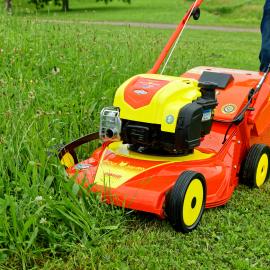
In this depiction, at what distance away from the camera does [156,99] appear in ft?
9.03

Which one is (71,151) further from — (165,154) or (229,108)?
(229,108)

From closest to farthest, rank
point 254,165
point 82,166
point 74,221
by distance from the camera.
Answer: point 74,221 → point 82,166 → point 254,165

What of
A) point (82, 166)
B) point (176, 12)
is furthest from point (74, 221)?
point (176, 12)

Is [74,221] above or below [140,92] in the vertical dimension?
below

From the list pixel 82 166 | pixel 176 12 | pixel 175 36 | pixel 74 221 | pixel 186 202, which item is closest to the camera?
pixel 74 221

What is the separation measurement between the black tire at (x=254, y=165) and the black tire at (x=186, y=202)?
626 mm

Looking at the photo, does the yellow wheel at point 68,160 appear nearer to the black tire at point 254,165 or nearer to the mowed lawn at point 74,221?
the mowed lawn at point 74,221

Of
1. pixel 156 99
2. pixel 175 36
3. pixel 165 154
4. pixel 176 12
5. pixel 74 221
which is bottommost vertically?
pixel 176 12

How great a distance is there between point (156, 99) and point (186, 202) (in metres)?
0.55

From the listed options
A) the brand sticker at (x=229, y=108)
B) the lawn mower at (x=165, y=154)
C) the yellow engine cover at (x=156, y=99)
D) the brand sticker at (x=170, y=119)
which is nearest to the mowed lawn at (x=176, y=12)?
the brand sticker at (x=229, y=108)

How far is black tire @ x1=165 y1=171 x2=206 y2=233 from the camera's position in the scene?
2604mm

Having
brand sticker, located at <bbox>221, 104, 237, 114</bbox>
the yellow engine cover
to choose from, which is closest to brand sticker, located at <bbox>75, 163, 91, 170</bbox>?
the yellow engine cover

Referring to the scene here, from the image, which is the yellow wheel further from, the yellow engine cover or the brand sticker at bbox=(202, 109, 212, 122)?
the brand sticker at bbox=(202, 109, 212, 122)

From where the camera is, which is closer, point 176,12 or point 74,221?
point 74,221
